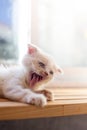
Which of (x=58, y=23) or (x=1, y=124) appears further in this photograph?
(x=58, y=23)

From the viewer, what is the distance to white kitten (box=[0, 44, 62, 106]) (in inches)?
30.1

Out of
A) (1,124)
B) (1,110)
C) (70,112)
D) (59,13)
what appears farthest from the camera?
(59,13)

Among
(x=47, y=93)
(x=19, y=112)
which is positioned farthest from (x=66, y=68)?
(x=19, y=112)

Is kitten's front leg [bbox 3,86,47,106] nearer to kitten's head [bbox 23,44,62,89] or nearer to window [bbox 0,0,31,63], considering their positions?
kitten's head [bbox 23,44,62,89]

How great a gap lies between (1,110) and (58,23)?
2.07ft

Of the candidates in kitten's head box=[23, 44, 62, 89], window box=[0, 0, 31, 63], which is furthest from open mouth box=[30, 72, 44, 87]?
window box=[0, 0, 31, 63]

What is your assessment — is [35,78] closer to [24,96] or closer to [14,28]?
[24,96]

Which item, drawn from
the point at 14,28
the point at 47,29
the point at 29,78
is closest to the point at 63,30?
the point at 47,29

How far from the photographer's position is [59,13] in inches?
45.9

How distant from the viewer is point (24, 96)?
2.47 ft

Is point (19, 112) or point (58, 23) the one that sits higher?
point (58, 23)

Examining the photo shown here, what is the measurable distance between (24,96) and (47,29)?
1.65 ft

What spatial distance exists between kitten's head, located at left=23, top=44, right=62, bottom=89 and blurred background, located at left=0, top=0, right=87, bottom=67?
11.4 inches

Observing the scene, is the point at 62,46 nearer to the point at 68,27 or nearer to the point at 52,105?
the point at 68,27
